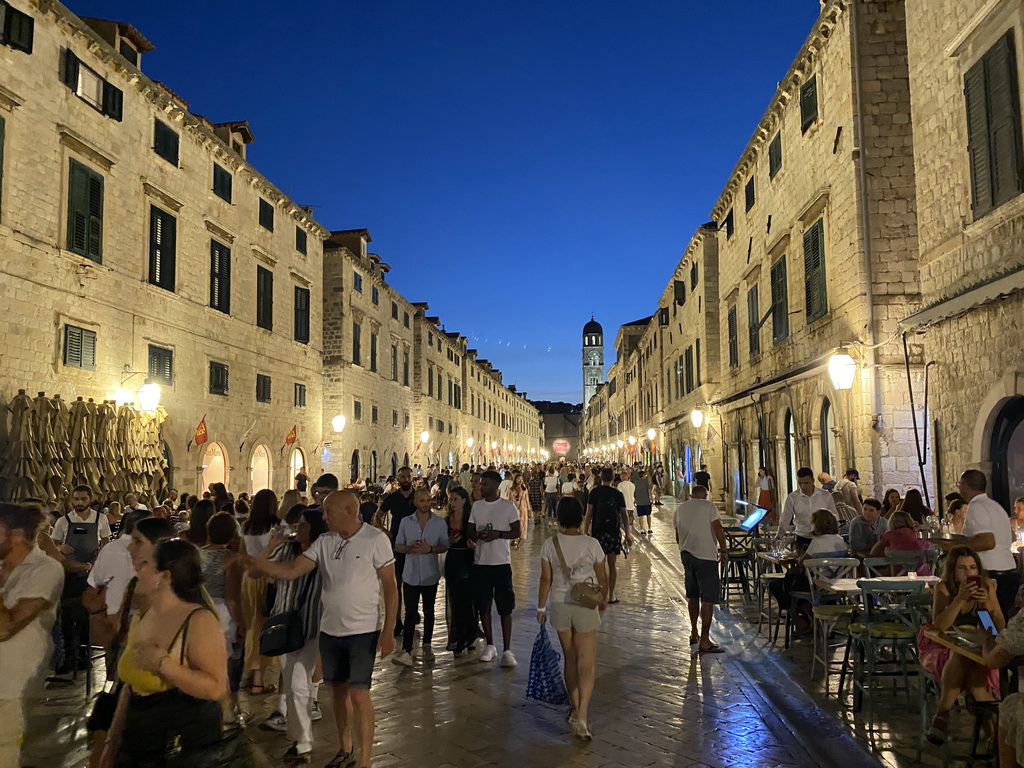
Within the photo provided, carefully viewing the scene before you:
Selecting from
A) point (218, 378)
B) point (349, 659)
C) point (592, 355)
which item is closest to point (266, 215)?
point (218, 378)

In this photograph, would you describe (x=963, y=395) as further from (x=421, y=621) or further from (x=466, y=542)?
(x=421, y=621)

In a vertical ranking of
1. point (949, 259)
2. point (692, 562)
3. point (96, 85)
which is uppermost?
point (96, 85)

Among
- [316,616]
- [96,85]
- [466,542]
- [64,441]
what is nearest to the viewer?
[316,616]

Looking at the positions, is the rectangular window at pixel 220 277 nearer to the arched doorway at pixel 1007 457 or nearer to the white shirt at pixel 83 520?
the white shirt at pixel 83 520

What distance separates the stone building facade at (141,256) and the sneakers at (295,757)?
9.61m

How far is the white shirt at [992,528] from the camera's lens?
6.21 m

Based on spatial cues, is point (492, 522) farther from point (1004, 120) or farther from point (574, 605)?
point (1004, 120)

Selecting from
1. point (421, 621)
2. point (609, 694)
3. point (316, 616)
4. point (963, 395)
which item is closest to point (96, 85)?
point (421, 621)

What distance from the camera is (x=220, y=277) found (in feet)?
64.6

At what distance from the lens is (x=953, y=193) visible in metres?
9.46

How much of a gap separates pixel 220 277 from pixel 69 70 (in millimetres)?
6651

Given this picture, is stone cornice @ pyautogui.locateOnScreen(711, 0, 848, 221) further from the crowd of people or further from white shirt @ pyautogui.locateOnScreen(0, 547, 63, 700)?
white shirt @ pyautogui.locateOnScreen(0, 547, 63, 700)

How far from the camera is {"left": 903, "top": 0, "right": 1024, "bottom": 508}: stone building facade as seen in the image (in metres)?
8.20

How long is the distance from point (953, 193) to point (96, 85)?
14695 mm
